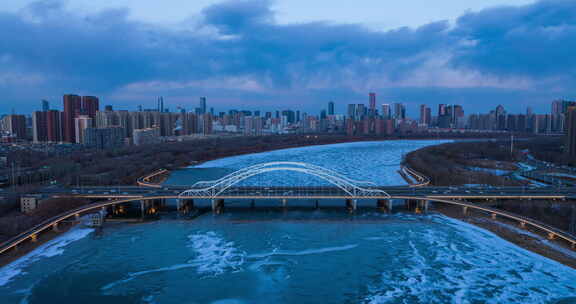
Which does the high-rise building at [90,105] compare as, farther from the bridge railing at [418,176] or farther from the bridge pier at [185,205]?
the bridge railing at [418,176]

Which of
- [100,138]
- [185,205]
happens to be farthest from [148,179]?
[100,138]

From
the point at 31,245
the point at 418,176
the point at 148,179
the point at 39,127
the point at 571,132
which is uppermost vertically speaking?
the point at 39,127

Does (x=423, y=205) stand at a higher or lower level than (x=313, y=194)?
lower

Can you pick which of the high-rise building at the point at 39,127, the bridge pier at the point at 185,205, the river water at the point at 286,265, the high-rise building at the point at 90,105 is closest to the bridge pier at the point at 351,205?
the river water at the point at 286,265

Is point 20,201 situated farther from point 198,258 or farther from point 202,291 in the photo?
point 202,291

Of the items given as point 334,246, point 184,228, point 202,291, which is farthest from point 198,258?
point 334,246

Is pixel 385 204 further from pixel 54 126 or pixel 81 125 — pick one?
Result: pixel 54 126

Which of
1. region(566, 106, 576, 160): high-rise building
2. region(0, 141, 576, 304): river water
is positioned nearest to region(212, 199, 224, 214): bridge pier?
region(0, 141, 576, 304): river water
